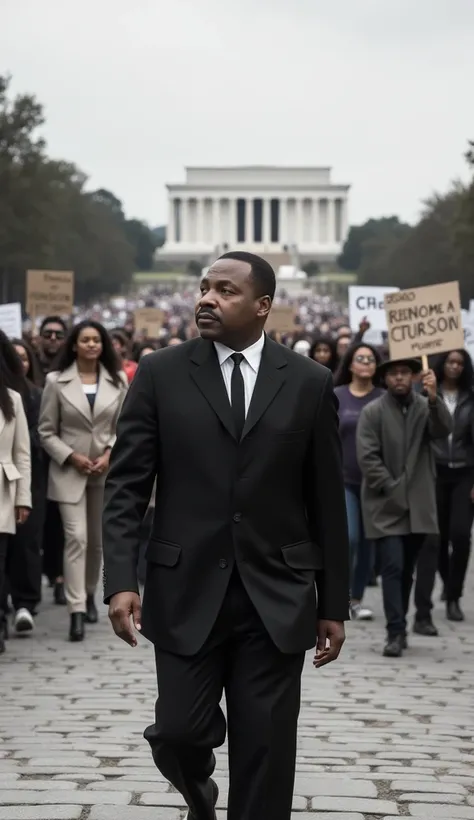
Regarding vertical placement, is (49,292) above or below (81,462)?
above

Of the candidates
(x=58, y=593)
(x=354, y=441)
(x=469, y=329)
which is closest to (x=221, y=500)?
(x=354, y=441)

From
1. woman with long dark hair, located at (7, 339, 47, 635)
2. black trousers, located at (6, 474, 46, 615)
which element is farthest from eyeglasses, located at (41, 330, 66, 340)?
black trousers, located at (6, 474, 46, 615)

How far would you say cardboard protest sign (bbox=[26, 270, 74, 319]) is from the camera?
20.3 metres

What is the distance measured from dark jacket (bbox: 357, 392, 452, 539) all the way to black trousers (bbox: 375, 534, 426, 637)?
10cm

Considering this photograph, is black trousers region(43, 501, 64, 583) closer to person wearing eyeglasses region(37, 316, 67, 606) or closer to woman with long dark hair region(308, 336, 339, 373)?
person wearing eyeglasses region(37, 316, 67, 606)

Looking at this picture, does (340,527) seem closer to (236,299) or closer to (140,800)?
(236,299)

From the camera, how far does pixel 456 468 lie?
12148 millimetres

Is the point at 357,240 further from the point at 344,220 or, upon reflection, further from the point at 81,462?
the point at 81,462

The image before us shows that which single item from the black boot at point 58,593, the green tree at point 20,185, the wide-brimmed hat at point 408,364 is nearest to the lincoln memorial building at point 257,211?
the green tree at point 20,185

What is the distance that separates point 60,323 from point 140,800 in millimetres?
7821

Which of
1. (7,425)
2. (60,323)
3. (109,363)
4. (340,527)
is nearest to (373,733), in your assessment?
(340,527)

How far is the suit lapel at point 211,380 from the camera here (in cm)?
500

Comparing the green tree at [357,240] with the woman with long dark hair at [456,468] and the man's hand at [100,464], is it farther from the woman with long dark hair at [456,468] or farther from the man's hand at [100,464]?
the man's hand at [100,464]

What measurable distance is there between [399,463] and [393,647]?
1.18m
